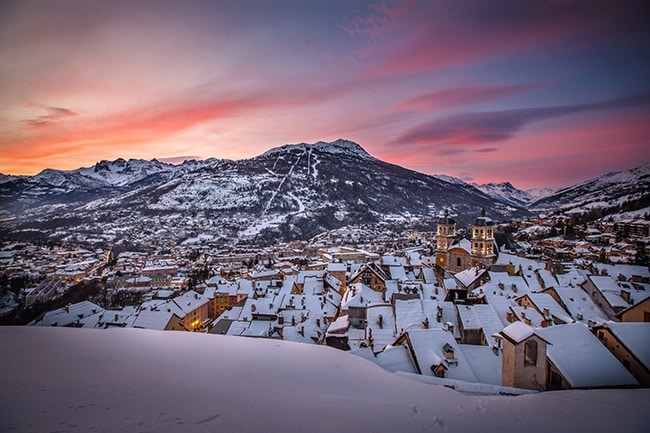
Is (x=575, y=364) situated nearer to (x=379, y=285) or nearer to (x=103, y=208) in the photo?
(x=379, y=285)

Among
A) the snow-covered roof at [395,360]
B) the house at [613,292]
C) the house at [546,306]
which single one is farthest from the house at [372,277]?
the snow-covered roof at [395,360]

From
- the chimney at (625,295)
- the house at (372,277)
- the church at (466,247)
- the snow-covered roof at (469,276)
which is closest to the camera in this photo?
the chimney at (625,295)

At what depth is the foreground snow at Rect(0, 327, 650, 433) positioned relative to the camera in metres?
3.80

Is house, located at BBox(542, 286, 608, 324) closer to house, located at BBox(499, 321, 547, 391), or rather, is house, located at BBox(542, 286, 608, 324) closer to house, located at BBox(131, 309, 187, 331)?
house, located at BBox(499, 321, 547, 391)

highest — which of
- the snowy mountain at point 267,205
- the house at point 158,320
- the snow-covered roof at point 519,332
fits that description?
the snowy mountain at point 267,205

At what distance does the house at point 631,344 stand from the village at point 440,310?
0.03 meters

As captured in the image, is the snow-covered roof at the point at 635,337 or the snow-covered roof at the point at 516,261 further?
the snow-covered roof at the point at 516,261

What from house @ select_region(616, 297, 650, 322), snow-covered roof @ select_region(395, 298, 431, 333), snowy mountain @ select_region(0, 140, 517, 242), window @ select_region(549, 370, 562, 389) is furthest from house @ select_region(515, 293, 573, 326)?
snowy mountain @ select_region(0, 140, 517, 242)

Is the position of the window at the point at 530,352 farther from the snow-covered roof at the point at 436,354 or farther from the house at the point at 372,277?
the house at the point at 372,277

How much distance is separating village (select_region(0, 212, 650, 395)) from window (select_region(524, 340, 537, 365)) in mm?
25

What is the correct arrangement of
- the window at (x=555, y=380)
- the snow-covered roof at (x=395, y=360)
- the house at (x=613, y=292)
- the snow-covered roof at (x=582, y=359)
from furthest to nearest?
the house at (x=613, y=292) → the snow-covered roof at (x=395, y=360) → the window at (x=555, y=380) → the snow-covered roof at (x=582, y=359)

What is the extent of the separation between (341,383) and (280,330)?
56.1 feet

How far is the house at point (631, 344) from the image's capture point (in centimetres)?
828

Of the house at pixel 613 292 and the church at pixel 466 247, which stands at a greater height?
the church at pixel 466 247
